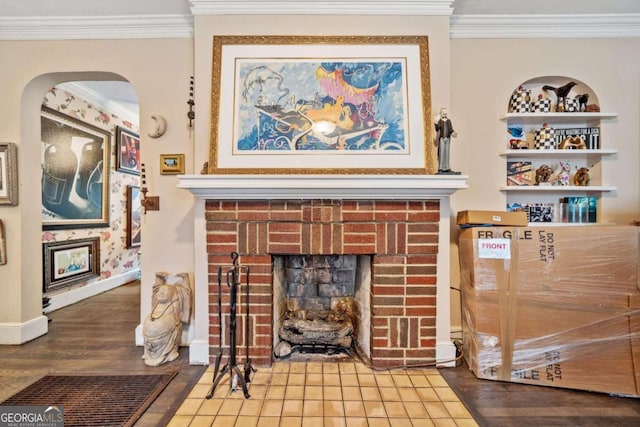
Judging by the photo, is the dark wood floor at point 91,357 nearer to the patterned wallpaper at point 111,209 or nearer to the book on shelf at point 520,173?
the patterned wallpaper at point 111,209

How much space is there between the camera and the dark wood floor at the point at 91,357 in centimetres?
173

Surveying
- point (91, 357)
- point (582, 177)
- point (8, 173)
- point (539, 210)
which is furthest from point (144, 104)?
point (582, 177)

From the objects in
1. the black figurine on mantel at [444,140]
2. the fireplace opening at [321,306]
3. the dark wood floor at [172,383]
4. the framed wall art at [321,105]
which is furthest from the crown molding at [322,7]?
the dark wood floor at [172,383]

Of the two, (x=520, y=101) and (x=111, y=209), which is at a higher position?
(x=520, y=101)

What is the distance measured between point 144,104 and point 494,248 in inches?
106

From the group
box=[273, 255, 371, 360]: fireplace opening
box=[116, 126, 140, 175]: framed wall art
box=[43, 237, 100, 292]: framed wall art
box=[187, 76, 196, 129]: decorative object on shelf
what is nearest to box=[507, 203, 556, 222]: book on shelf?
box=[273, 255, 371, 360]: fireplace opening

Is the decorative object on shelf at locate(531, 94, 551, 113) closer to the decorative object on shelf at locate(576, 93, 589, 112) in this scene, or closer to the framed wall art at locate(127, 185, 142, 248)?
the decorative object on shelf at locate(576, 93, 589, 112)

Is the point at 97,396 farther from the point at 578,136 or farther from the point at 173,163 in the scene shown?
the point at 578,136

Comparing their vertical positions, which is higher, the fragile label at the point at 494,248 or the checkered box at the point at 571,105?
the checkered box at the point at 571,105

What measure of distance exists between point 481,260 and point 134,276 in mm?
4590

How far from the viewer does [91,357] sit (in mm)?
2121

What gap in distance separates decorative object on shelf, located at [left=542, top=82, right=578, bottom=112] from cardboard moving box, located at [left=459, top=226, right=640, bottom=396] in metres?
1.04

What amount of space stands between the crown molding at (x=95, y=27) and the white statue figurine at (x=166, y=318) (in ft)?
5.99

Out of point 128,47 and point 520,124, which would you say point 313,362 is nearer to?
point 520,124
